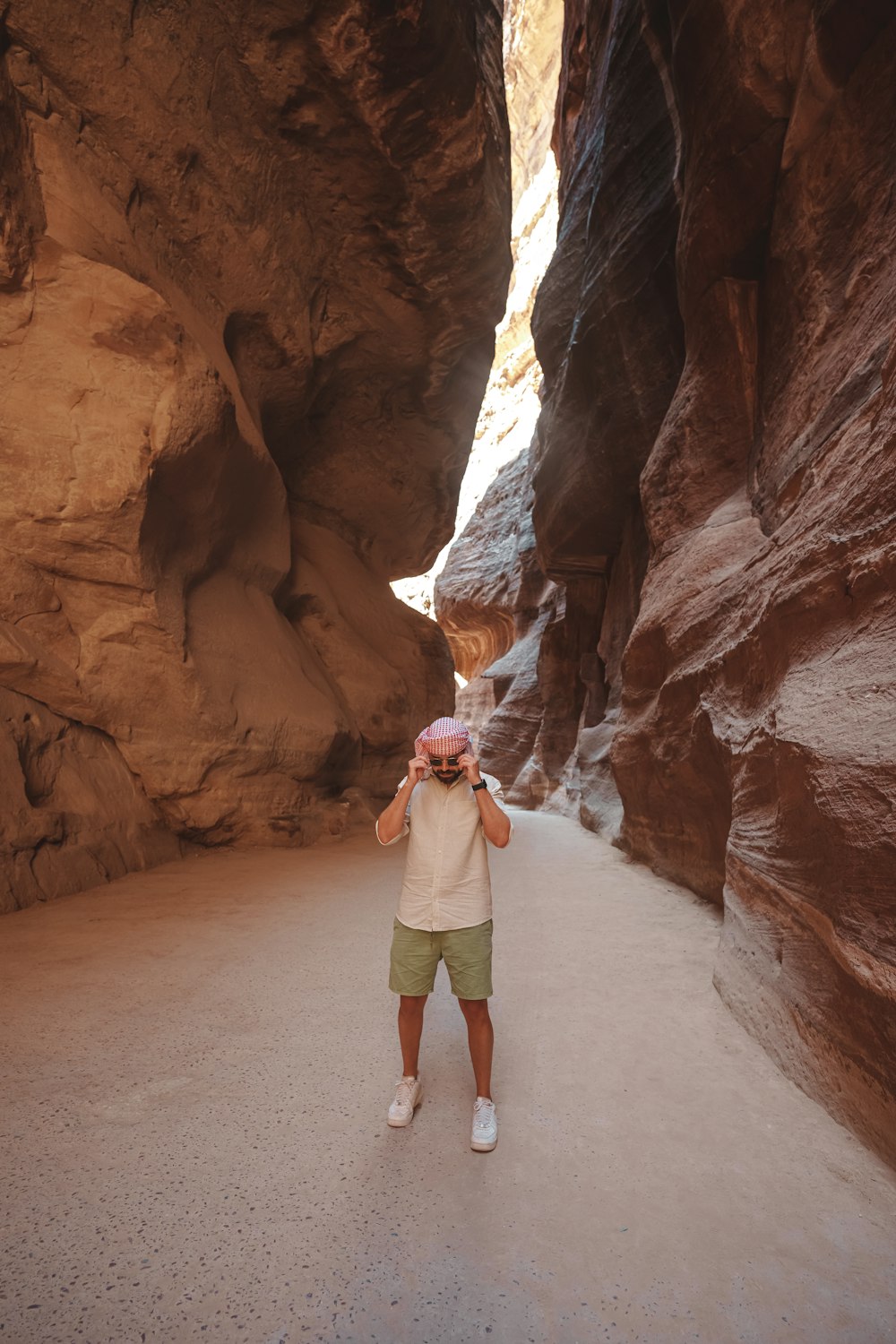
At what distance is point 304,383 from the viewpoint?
26.9 feet

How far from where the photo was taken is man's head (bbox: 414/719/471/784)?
2162mm

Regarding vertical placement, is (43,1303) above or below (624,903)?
above

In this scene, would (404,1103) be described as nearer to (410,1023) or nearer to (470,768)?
(410,1023)

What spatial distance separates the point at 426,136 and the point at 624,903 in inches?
313

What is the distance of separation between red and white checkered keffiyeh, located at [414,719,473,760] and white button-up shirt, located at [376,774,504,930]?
0.37ft

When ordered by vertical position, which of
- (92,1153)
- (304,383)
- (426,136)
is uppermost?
(426,136)

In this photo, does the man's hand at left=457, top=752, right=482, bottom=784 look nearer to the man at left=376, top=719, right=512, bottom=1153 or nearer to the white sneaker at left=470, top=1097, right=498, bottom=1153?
the man at left=376, top=719, right=512, bottom=1153

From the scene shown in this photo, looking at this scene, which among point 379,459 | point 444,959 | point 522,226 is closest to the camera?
point 444,959

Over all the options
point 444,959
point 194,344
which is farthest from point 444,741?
point 194,344

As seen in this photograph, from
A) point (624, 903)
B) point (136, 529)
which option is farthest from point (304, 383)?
point (624, 903)

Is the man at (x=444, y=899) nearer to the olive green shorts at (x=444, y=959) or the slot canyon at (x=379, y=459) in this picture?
the olive green shorts at (x=444, y=959)

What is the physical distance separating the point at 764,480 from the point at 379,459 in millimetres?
6809

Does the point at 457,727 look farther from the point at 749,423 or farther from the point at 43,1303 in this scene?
the point at 749,423

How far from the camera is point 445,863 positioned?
6.95 feet
